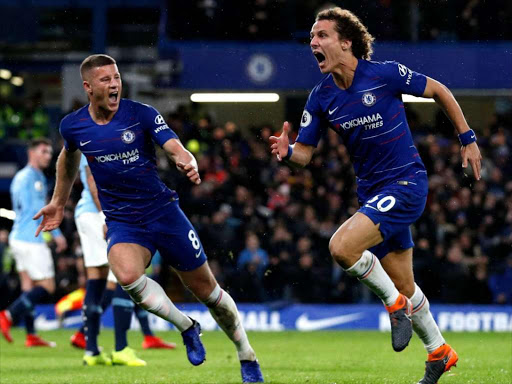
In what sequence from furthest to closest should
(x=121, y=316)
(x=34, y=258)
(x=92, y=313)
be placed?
1. (x=34, y=258)
2. (x=92, y=313)
3. (x=121, y=316)

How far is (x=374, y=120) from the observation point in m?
7.25

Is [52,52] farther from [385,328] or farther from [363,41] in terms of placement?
[363,41]

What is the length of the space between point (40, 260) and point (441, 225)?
7.63 m

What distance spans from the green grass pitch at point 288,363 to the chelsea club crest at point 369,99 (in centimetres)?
224

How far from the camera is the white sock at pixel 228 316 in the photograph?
25.9 ft

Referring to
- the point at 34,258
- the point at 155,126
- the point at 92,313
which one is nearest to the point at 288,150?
the point at 155,126

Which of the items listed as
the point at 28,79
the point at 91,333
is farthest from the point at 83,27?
the point at 91,333

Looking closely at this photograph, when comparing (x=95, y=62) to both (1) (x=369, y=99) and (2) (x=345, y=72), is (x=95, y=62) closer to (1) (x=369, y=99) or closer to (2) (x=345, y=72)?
(2) (x=345, y=72)

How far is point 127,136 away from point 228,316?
5.21 ft

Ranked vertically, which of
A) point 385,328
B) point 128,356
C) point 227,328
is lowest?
point 385,328

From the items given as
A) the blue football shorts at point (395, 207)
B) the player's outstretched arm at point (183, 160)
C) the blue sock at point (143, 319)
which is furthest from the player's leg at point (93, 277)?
the blue football shorts at point (395, 207)

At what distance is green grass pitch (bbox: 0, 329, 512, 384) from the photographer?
8.47 m

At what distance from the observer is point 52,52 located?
2448cm

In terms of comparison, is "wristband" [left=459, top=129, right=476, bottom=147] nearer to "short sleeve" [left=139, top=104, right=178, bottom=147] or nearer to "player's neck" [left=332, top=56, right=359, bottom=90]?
"player's neck" [left=332, top=56, right=359, bottom=90]
